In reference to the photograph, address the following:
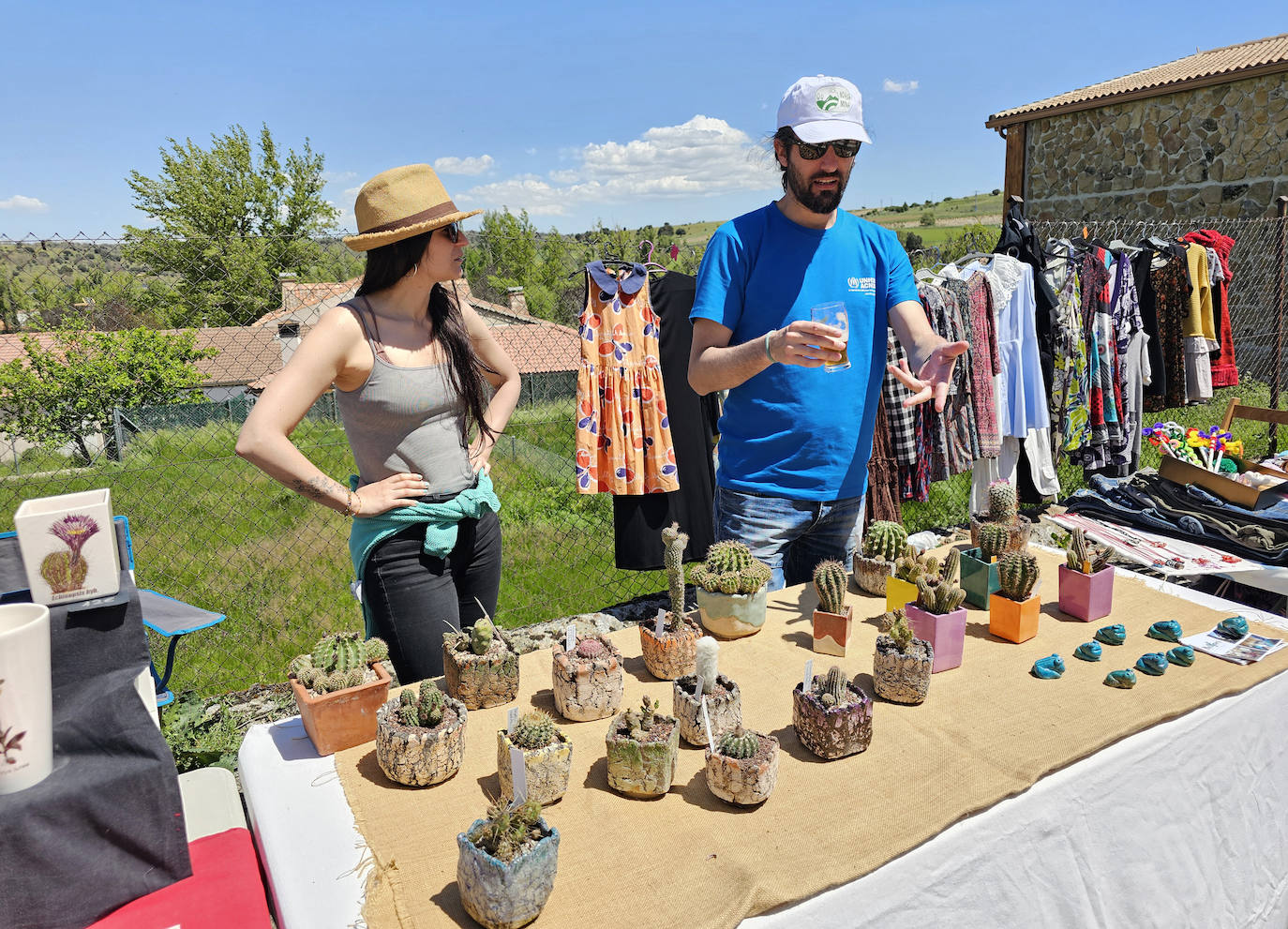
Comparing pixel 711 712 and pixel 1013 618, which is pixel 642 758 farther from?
pixel 1013 618

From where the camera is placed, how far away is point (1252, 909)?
1636mm

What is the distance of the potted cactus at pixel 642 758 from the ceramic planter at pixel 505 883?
0.23 m

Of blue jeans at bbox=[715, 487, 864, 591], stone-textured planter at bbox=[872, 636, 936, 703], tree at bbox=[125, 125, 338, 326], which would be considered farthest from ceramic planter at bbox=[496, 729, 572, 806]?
tree at bbox=[125, 125, 338, 326]

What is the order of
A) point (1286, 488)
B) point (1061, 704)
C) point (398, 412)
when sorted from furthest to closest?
1. point (1286, 488)
2. point (398, 412)
3. point (1061, 704)

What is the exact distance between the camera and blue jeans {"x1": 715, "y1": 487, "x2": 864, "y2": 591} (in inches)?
86.5

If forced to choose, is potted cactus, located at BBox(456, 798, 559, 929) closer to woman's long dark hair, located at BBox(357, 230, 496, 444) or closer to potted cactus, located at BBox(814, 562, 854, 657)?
potted cactus, located at BBox(814, 562, 854, 657)

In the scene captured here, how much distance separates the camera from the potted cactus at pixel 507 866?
38.9 inches

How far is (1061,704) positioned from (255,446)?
68.9 inches

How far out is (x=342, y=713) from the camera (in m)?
1.41

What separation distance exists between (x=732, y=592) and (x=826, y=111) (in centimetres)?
121

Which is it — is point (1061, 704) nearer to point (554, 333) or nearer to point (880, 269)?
point (880, 269)

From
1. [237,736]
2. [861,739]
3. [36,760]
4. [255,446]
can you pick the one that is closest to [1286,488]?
[861,739]

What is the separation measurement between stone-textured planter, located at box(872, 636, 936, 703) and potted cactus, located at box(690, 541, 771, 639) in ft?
1.08

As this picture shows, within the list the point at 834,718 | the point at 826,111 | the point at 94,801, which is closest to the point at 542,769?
the point at 834,718
